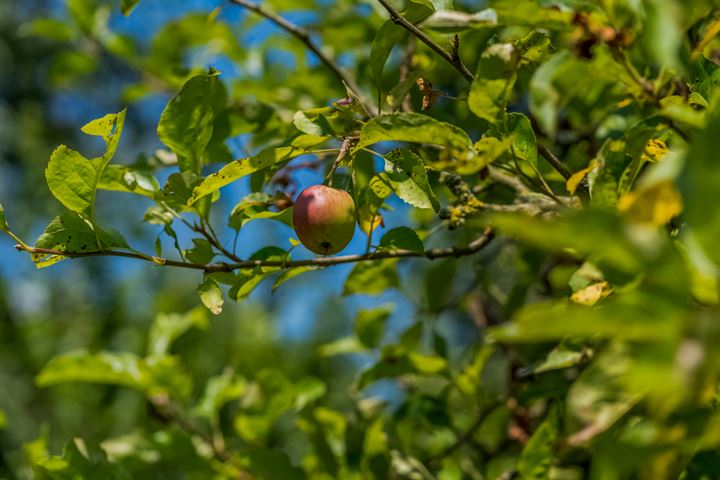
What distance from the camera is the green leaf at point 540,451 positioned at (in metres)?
1.00

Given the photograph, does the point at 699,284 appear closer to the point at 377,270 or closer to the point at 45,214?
the point at 377,270

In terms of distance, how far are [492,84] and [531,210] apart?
0.90 feet

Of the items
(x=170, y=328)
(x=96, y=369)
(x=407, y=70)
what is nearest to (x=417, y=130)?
(x=407, y=70)

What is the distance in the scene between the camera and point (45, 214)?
11.3 feet

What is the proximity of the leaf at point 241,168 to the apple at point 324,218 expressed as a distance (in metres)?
0.06

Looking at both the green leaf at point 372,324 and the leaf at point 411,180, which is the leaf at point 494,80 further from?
the green leaf at point 372,324

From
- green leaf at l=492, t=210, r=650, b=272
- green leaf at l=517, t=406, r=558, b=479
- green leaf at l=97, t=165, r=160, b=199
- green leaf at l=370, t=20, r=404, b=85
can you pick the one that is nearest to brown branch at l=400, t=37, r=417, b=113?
green leaf at l=370, t=20, r=404, b=85

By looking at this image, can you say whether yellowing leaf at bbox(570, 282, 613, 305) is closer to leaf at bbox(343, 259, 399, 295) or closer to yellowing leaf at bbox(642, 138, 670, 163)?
yellowing leaf at bbox(642, 138, 670, 163)

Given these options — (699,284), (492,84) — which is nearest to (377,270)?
(492,84)

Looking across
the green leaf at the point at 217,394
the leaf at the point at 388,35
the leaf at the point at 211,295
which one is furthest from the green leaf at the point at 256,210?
the green leaf at the point at 217,394

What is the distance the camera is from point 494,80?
2.46ft

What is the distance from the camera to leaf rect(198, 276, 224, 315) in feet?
2.94

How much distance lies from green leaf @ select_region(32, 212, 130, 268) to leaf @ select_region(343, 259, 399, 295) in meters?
0.39

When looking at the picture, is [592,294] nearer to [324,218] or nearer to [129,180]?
[324,218]
